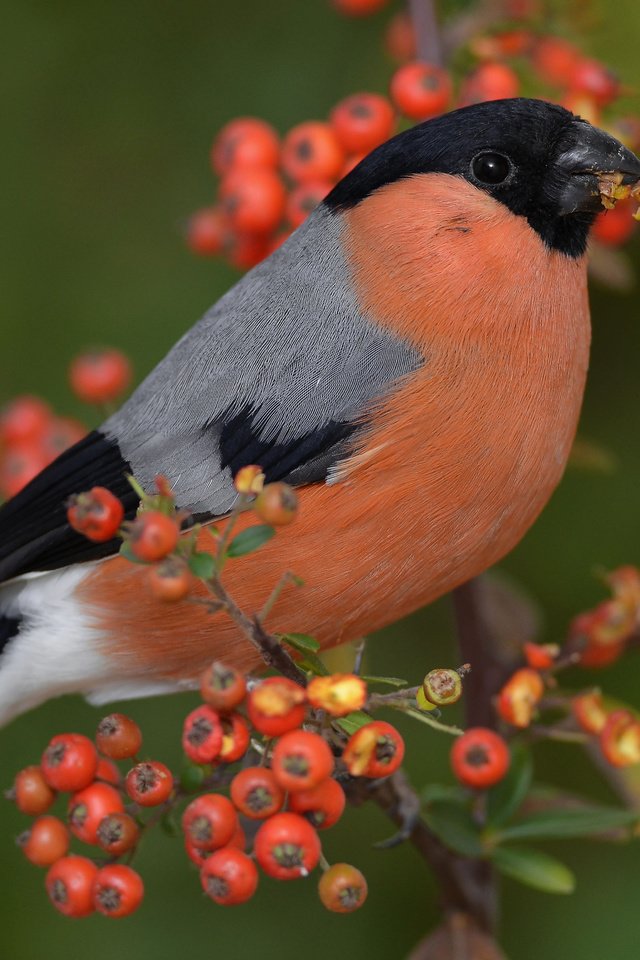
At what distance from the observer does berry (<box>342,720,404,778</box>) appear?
5.48 ft

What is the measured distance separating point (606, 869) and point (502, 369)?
1.25m

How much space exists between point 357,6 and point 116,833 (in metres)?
1.99

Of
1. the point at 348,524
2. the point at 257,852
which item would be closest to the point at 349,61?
the point at 348,524

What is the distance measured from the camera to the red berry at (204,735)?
5.63ft

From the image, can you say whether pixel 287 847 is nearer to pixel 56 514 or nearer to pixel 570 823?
pixel 570 823

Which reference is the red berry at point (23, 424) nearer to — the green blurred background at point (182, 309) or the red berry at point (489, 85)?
the green blurred background at point (182, 309)

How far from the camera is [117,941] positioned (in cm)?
289

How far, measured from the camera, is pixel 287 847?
5.66 feet

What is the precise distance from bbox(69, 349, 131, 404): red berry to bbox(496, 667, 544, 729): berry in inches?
47.6

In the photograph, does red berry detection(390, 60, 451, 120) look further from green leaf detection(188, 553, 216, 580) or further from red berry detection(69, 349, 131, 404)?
green leaf detection(188, 553, 216, 580)

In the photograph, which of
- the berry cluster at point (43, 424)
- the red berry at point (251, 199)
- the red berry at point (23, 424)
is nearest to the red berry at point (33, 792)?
the berry cluster at point (43, 424)

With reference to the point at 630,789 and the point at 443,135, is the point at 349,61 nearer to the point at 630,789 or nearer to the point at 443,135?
the point at 443,135

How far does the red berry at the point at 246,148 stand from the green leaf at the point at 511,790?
139cm

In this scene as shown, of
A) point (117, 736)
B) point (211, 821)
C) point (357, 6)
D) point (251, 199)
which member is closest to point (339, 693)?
point (211, 821)
